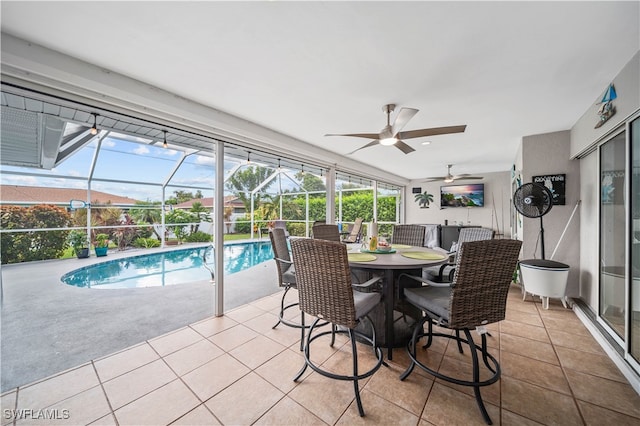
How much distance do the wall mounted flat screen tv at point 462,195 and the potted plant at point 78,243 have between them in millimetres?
10209

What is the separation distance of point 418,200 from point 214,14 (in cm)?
784

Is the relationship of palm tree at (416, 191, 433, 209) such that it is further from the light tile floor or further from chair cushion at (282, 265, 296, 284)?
chair cushion at (282, 265, 296, 284)

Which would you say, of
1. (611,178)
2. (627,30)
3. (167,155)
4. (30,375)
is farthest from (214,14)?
(167,155)

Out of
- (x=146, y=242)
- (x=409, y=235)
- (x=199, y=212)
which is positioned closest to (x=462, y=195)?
(x=409, y=235)

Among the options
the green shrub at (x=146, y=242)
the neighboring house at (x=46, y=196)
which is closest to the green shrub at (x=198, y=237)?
the green shrub at (x=146, y=242)

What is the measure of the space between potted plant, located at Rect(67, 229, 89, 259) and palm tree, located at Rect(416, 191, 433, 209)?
385 inches

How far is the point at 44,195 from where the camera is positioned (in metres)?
5.68

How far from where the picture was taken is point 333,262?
4.97 feet

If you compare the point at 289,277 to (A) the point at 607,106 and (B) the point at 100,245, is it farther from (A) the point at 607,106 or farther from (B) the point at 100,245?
(B) the point at 100,245

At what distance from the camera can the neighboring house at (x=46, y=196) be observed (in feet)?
17.2

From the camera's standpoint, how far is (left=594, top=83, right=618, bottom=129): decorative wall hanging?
6.44ft

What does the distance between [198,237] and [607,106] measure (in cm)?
981

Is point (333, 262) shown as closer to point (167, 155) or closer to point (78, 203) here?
point (167, 155)

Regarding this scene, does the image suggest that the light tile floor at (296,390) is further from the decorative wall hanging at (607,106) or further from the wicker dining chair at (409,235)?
the decorative wall hanging at (607,106)
